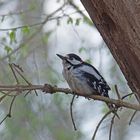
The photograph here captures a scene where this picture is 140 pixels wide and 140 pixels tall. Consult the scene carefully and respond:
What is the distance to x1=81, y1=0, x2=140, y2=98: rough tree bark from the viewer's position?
2098 mm

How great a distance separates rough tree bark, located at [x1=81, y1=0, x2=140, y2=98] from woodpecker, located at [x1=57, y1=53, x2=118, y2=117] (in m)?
0.42

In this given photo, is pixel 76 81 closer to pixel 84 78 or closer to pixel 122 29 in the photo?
pixel 84 78

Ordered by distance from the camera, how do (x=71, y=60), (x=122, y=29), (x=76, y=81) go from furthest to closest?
(x=71, y=60) < (x=76, y=81) < (x=122, y=29)

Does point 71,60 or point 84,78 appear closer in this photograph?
point 84,78

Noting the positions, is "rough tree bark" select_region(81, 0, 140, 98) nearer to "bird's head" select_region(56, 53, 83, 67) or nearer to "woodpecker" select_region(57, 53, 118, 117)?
"woodpecker" select_region(57, 53, 118, 117)

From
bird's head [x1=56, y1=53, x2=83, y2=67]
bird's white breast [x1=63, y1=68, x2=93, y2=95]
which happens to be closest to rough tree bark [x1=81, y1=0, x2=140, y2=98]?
bird's white breast [x1=63, y1=68, x2=93, y2=95]

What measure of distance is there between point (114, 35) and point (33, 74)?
2786mm

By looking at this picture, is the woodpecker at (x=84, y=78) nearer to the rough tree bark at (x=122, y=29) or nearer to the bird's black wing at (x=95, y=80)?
the bird's black wing at (x=95, y=80)

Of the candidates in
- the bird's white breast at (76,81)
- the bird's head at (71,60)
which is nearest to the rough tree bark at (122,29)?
the bird's white breast at (76,81)

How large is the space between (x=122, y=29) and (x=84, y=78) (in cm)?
63

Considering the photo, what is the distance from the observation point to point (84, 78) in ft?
8.87

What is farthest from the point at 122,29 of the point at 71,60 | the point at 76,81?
the point at 71,60

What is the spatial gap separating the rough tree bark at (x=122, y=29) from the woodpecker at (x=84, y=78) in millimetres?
417

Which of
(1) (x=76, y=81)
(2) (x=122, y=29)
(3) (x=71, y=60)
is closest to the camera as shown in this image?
(2) (x=122, y=29)
